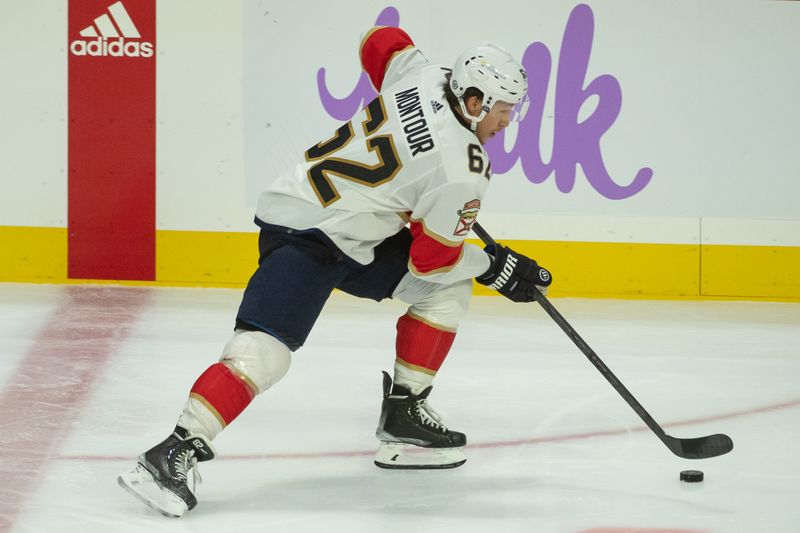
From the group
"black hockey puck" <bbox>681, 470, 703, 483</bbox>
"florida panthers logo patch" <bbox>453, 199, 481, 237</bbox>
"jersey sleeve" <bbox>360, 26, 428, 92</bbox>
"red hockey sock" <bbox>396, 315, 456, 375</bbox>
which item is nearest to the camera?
"florida panthers logo patch" <bbox>453, 199, 481, 237</bbox>

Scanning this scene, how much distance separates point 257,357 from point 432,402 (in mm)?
1103

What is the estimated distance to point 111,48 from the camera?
556 cm

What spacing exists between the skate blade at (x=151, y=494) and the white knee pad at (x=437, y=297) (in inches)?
31.4

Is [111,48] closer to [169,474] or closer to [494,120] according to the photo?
[494,120]

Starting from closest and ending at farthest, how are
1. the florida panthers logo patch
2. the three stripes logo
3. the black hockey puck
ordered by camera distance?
the florida panthers logo patch → the black hockey puck → the three stripes logo

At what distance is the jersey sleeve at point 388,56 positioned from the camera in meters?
3.25

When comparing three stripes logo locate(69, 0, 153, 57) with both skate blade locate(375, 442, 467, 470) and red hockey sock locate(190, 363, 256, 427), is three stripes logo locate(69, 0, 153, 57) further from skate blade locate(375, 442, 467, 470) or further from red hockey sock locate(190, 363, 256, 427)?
red hockey sock locate(190, 363, 256, 427)

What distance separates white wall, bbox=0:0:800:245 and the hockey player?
8.38 ft

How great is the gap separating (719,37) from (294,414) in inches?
119

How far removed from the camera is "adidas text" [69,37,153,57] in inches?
219

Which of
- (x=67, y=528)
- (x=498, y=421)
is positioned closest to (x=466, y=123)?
(x=498, y=421)

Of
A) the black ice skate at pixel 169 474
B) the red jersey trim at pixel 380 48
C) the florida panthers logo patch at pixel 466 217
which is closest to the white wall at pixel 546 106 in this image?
the red jersey trim at pixel 380 48

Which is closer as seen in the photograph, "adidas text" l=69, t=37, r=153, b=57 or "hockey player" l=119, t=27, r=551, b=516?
"hockey player" l=119, t=27, r=551, b=516

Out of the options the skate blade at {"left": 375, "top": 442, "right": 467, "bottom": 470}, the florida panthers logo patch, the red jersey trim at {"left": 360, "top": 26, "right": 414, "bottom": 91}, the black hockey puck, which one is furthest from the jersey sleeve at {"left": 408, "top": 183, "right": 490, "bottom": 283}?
the black hockey puck
